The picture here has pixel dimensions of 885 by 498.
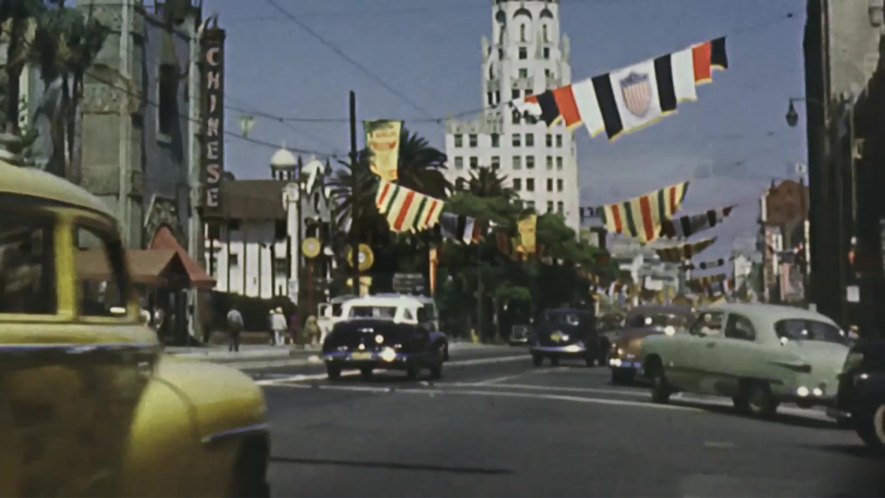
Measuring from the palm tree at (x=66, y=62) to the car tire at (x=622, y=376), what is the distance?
21.1 meters

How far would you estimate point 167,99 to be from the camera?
52.2 meters

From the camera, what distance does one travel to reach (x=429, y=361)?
30.3 metres

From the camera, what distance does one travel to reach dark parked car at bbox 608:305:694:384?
98.0 ft

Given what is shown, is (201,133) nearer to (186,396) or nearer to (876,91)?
(876,91)

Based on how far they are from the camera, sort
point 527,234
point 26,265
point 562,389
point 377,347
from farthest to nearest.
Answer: point 527,234, point 377,347, point 562,389, point 26,265

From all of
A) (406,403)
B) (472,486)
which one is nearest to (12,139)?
Result: (472,486)

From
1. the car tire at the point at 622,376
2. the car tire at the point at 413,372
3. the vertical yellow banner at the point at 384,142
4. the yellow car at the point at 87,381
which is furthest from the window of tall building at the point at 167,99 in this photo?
the yellow car at the point at 87,381

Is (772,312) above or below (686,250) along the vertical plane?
below

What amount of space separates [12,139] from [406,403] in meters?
16.3

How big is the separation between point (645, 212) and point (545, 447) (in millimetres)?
30898

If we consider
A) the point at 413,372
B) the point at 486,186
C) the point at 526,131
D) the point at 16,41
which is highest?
the point at 526,131

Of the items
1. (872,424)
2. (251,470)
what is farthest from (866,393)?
(251,470)

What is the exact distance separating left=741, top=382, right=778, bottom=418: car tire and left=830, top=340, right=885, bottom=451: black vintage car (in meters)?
3.30

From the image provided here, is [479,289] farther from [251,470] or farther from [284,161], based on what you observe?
[251,470]
